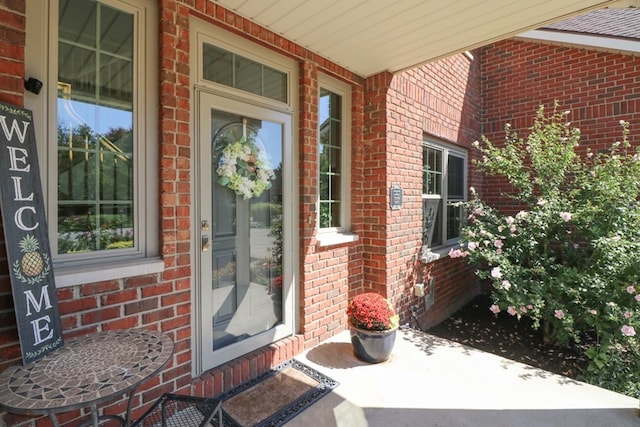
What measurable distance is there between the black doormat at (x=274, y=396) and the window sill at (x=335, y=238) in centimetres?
113

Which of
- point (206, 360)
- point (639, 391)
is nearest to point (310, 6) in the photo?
point (206, 360)

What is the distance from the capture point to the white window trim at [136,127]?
1675 millimetres

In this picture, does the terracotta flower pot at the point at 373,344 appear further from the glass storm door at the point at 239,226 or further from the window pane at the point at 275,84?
the window pane at the point at 275,84

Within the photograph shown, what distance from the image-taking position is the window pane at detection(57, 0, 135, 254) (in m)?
1.79

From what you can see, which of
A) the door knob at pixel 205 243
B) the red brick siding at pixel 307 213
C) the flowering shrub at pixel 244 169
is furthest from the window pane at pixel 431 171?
the door knob at pixel 205 243

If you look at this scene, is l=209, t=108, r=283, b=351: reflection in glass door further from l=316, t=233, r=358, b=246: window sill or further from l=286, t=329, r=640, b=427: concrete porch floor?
l=286, t=329, r=640, b=427: concrete porch floor

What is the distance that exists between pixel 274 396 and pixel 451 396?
1.31 meters

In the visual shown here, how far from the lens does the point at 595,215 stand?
359cm

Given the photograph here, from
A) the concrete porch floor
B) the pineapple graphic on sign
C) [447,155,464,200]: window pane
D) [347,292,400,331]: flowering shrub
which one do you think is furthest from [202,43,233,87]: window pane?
[447,155,464,200]: window pane

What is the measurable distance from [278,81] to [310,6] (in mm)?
729

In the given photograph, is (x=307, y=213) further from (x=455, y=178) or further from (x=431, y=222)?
(x=455, y=178)

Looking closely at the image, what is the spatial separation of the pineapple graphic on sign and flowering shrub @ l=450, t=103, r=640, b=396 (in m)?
3.79

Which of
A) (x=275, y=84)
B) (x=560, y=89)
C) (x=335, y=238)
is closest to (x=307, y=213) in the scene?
(x=335, y=238)

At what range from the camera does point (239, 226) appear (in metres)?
2.61
